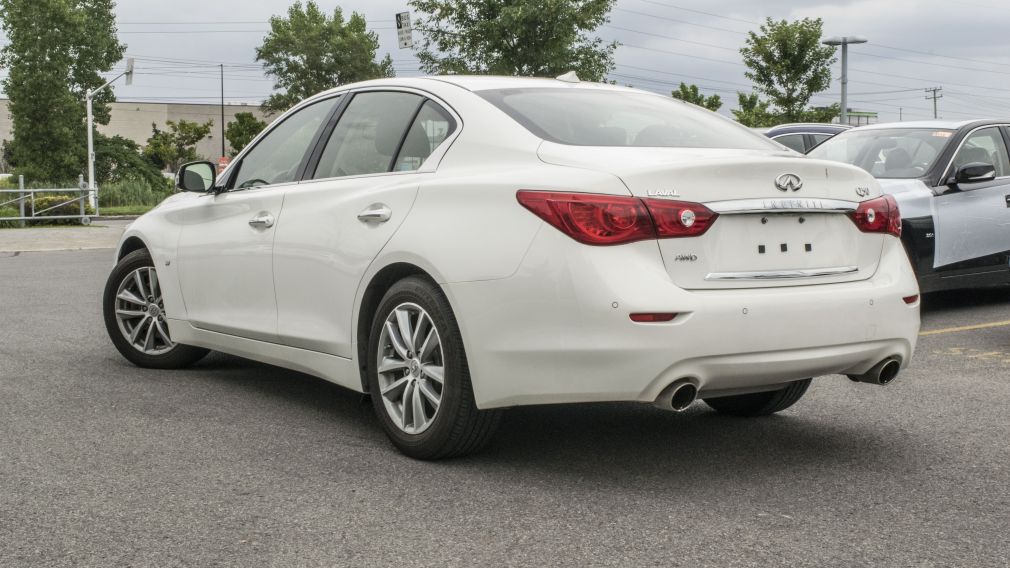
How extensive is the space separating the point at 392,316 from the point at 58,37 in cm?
4991

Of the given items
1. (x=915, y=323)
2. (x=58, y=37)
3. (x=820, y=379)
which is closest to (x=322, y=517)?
(x=915, y=323)

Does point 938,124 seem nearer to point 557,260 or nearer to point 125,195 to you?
point 557,260

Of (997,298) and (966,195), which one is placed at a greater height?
(966,195)

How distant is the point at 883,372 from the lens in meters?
4.65

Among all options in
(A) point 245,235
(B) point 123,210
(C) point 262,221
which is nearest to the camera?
(C) point 262,221

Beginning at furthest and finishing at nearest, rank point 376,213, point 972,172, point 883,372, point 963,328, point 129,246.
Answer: point 972,172 < point 963,328 < point 129,246 < point 376,213 < point 883,372

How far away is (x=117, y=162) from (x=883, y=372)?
2268 inches

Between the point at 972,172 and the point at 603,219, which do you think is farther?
the point at 972,172

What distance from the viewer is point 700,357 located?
160 inches

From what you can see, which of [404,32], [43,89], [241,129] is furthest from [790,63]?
[241,129]

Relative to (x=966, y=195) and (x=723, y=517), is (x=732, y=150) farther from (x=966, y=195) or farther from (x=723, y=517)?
(x=966, y=195)

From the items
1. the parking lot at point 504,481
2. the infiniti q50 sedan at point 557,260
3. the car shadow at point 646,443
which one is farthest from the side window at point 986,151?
the infiniti q50 sedan at point 557,260

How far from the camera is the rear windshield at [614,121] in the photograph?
4691 mm

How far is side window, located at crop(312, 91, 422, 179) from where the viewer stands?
17.0 ft
